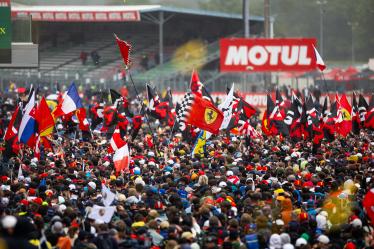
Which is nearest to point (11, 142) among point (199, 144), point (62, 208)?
point (199, 144)

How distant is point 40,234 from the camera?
13.8 m

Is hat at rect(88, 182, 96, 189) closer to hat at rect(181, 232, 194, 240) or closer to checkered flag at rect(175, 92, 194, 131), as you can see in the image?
hat at rect(181, 232, 194, 240)

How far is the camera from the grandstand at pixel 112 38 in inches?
2266

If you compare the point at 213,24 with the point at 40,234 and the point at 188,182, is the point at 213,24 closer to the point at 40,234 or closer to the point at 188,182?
the point at 188,182

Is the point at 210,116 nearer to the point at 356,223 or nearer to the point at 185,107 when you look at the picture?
the point at 185,107

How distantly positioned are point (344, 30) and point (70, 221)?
80286 millimetres

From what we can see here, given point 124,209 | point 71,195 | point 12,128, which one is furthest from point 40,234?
point 12,128

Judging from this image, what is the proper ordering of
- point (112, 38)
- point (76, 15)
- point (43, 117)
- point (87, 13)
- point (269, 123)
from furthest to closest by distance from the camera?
Result: point (112, 38), point (76, 15), point (87, 13), point (269, 123), point (43, 117)

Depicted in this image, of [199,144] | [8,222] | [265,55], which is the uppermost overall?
[265,55]

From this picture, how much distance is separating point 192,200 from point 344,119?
41.6 ft

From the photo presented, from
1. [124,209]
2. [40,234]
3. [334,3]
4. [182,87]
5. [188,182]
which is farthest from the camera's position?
[334,3]

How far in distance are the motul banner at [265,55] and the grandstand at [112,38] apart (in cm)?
533

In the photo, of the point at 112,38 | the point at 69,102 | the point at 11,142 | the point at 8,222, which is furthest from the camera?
the point at 112,38

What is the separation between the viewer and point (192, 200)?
16.7m
